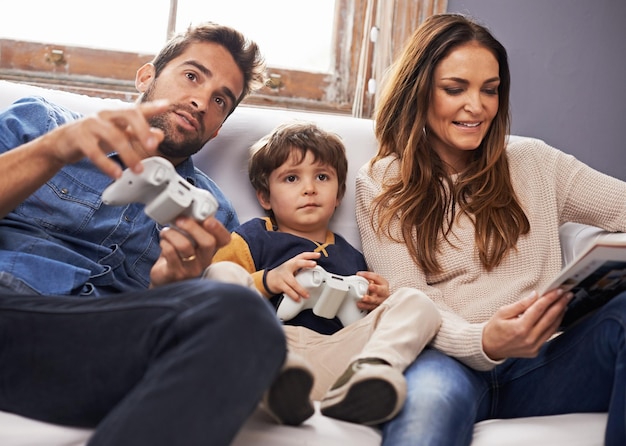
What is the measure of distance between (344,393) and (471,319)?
487 mm

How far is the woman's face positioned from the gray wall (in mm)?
930

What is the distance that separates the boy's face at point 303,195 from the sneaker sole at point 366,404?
1.87ft

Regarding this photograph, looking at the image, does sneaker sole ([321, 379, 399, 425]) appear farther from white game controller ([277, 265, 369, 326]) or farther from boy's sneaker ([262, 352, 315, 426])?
white game controller ([277, 265, 369, 326])

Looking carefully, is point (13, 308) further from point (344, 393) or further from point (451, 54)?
point (451, 54)

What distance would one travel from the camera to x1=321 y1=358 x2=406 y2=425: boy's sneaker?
1175mm

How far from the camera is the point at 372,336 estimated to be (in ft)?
4.46

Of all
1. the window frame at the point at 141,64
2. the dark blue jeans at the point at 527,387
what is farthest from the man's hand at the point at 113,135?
the window frame at the point at 141,64

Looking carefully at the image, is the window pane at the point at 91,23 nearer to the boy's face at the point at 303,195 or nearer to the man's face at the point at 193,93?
the man's face at the point at 193,93

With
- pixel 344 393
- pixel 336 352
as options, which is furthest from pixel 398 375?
pixel 336 352

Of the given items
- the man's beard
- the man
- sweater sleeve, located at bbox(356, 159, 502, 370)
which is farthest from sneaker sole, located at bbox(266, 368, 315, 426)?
the man's beard

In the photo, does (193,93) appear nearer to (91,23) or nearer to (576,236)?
(576,236)

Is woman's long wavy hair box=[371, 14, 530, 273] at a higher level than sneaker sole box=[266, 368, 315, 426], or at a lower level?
higher

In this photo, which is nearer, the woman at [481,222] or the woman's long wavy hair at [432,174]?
the woman at [481,222]

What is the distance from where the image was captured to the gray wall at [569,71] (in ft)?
8.75
